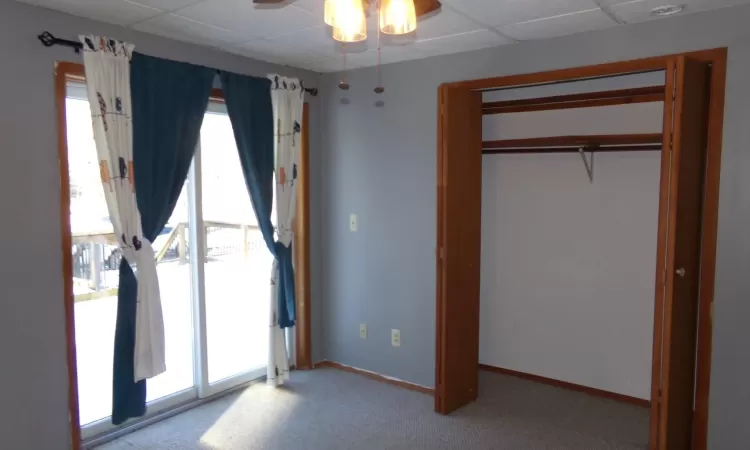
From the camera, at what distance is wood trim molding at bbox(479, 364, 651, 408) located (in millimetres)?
3650

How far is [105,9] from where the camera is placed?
8.61ft

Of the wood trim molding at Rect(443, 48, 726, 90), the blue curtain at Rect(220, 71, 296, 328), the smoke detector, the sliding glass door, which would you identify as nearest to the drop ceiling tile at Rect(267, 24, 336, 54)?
the blue curtain at Rect(220, 71, 296, 328)

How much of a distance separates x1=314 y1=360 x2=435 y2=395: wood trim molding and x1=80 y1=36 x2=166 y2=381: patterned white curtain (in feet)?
5.20

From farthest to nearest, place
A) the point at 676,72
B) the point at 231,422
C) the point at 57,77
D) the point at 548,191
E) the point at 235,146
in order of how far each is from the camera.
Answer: the point at 548,191 < the point at 235,146 < the point at 231,422 < the point at 57,77 < the point at 676,72

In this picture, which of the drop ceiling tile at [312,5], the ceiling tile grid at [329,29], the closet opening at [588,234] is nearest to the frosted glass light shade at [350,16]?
the ceiling tile grid at [329,29]

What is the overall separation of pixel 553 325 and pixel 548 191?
1025mm

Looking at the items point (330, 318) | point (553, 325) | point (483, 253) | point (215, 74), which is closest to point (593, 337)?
point (553, 325)

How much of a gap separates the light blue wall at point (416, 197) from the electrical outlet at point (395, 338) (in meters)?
0.05

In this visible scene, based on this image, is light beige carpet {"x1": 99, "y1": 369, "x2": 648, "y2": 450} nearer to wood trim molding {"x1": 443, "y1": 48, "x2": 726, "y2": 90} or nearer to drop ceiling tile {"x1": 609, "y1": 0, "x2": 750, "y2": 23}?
wood trim molding {"x1": 443, "y1": 48, "x2": 726, "y2": 90}

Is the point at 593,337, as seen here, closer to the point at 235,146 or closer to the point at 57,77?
the point at 235,146

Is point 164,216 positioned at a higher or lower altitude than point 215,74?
lower

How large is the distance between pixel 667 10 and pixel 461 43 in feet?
3.71

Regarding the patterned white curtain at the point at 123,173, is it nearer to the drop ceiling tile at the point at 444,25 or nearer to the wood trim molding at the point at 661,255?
the drop ceiling tile at the point at 444,25

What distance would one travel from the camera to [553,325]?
4.02 meters
